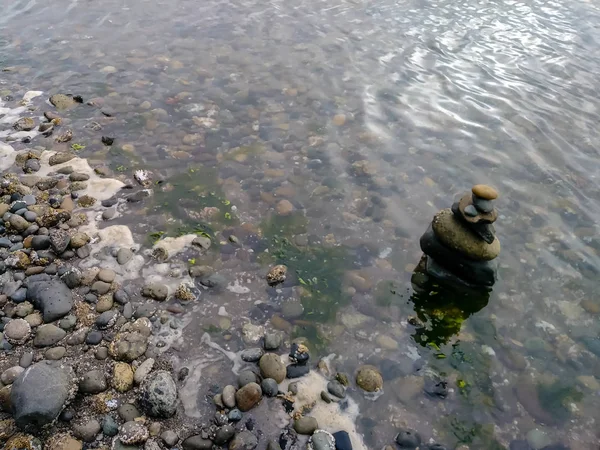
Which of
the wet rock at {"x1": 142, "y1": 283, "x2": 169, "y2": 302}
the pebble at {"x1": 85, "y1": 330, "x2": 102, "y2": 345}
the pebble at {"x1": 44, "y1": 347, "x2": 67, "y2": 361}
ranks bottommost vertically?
the wet rock at {"x1": 142, "y1": 283, "x2": 169, "y2": 302}

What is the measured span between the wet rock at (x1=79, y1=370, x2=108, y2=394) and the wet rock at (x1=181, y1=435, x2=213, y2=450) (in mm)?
1181

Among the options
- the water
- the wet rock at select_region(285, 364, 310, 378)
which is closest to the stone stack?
the water

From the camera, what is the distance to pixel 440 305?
6.47 metres

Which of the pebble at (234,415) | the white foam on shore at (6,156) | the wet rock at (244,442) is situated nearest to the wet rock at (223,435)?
the wet rock at (244,442)

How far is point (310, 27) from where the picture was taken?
13.9 m

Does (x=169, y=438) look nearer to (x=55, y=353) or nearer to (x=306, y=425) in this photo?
(x=306, y=425)

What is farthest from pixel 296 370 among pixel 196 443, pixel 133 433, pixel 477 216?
pixel 477 216

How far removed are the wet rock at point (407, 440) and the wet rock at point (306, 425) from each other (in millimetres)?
946

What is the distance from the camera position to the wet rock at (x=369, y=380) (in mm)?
5430

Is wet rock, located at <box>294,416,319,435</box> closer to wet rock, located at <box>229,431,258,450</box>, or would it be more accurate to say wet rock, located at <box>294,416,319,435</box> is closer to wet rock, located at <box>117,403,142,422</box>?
wet rock, located at <box>229,431,258,450</box>

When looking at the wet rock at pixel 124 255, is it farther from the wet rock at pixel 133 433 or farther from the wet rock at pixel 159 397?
the wet rock at pixel 133 433

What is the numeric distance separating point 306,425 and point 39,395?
2.85 metres

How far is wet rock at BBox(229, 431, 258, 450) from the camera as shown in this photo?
4715 millimetres

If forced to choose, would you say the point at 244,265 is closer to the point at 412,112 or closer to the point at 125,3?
the point at 412,112
